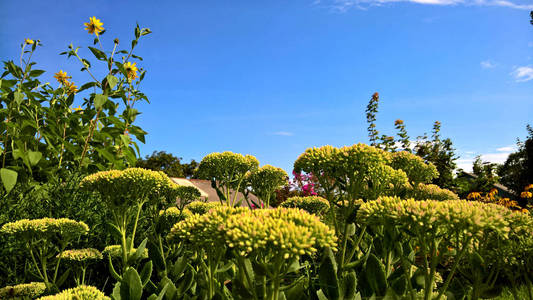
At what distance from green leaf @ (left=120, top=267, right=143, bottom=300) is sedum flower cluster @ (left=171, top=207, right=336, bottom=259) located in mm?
556

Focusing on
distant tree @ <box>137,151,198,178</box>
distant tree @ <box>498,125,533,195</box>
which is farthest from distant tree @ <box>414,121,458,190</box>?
distant tree @ <box>137,151,198,178</box>

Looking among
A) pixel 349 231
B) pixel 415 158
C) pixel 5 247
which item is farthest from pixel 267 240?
pixel 5 247

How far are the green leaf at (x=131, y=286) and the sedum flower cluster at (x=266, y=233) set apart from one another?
56 centimetres

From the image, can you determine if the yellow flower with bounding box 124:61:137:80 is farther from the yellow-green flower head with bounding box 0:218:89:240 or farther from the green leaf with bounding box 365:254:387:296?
the green leaf with bounding box 365:254:387:296

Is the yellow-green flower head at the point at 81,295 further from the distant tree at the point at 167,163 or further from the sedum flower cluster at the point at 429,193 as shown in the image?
the distant tree at the point at 167,163

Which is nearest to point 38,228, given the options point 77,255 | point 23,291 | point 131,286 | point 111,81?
point 77,255

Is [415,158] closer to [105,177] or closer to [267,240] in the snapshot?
[267,240]

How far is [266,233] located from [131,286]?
107 cm

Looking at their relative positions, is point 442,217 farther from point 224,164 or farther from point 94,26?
point 94,26

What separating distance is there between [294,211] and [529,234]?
61.4 inches

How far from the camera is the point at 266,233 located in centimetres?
139

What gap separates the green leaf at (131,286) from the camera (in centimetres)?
195

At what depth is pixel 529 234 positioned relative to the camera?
207cm

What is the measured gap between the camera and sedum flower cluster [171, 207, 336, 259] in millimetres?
1360
